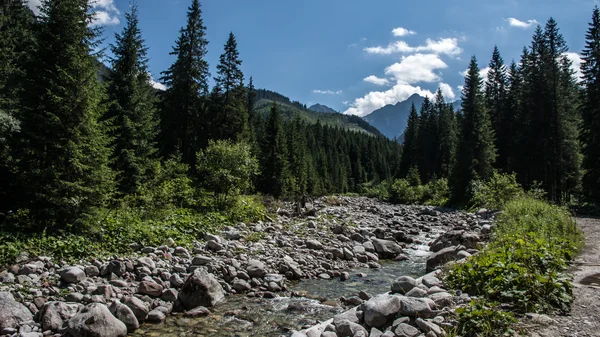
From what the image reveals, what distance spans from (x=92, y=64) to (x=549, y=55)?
127ft

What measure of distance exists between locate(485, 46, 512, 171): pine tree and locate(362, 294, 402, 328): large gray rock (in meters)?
41.6

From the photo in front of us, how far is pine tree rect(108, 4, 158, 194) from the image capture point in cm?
1930

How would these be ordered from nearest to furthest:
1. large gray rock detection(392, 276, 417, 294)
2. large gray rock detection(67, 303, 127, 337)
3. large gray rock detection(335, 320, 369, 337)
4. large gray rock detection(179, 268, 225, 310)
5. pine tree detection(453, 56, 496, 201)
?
large gray rock detection(335, 320, 369, 337)
large gray rock detection(67, 303, 127, 337)
large gray rock detection(392, 276, 417, 294)
large gray rock detection(179, 268, 225, 310)
pine tree detection(453, 56, 496, 201)

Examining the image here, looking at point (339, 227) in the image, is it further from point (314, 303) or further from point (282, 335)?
point (282, 335)

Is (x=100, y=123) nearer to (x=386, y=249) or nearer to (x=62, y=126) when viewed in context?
(x=62, y=126)

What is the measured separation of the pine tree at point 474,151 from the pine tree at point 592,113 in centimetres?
919

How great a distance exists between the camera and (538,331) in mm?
4215

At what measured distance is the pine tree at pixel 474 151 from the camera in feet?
125

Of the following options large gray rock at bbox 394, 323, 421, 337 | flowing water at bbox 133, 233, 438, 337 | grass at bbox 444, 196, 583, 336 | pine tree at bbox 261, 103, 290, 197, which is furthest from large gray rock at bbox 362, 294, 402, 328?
pine tree at bbox 261, 103, 290, 197

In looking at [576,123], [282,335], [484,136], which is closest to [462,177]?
[484,136]

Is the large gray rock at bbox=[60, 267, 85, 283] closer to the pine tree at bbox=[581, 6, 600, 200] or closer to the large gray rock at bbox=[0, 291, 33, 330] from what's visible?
the large gray rock at bbox=[0, 291, 33, 330]

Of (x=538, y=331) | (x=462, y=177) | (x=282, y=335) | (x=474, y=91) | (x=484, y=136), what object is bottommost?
(x=282, y=335)

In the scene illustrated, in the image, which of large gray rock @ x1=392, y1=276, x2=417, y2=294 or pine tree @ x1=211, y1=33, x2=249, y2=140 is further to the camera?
pine tree @ x1=211, y1=33, x2=249, y2=140

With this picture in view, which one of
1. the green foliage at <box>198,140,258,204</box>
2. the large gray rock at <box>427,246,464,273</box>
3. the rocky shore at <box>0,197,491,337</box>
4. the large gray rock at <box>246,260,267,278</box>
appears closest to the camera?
the rocky shore at <box>0,197,491,337</box>
